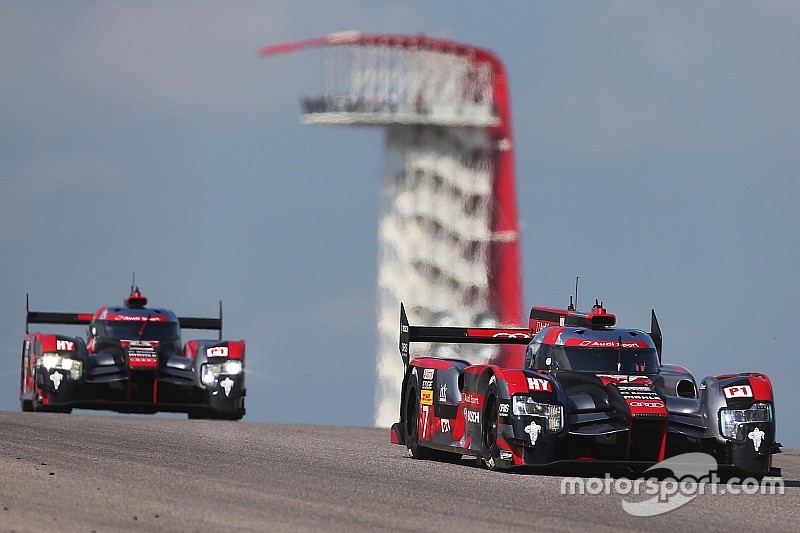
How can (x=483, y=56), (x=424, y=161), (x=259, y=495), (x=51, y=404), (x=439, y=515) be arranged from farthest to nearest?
(x=424, y=161), (x=483, y=56), (x=51, y=404), (x=259, y=495), (x=439, y=515)

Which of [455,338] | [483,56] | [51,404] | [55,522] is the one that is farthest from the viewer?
[483,56]

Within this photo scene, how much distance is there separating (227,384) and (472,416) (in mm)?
12843

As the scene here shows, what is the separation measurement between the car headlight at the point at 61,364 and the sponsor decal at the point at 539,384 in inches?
584

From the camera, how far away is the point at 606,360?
17.6 m

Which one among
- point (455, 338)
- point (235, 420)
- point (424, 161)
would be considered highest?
point (424, 161)

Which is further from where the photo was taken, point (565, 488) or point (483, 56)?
point (483, 56)

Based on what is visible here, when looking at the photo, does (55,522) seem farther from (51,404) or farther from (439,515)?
(51,404)

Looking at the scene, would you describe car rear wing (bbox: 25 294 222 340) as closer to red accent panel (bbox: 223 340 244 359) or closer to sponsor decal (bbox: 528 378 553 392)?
red accent panel (bbox: 223 340 244 359)

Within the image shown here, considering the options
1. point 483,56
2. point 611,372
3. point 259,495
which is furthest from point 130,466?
point 483,56

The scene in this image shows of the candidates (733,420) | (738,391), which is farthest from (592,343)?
(733,420)

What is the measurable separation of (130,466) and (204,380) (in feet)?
46.3

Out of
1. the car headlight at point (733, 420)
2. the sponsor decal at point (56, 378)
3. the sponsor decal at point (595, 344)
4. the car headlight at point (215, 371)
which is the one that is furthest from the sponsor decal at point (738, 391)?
the sponsor decal at point (56, 378)

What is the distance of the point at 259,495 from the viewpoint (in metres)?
13.3

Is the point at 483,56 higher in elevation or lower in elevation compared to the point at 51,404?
higher
